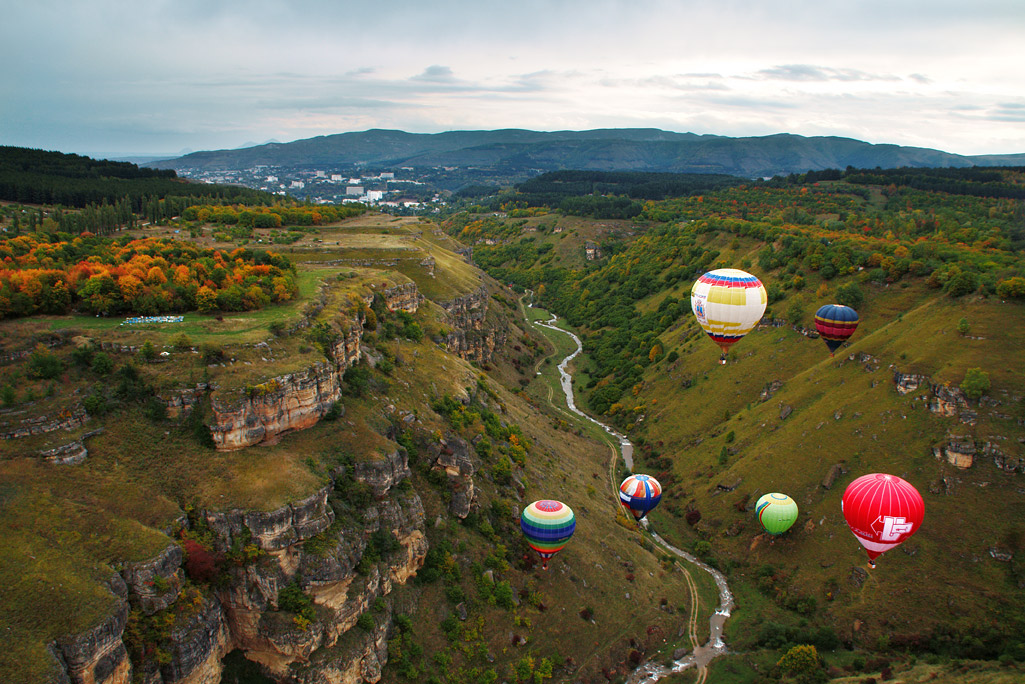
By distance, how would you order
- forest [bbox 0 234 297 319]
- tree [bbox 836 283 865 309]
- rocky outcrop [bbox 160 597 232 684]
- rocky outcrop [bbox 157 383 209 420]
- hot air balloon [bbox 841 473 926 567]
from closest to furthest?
rocky outcrop [bbox 160 597 232 684]
rocky outcrop [bbox 157 383 209 420]
hot air balloon [bbox 841 473 926 567]
forest [bbox 0 234 297 319]
tree [bbox 836 283 865 309]

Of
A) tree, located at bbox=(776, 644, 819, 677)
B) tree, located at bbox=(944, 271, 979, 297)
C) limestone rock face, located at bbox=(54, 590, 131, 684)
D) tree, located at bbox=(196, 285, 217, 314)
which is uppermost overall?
tree, located at bbox=(196, 285, 217, 314)

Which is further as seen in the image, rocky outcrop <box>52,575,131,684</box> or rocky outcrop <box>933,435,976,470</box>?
rocky outcrop <box>933,435,976,470</box>

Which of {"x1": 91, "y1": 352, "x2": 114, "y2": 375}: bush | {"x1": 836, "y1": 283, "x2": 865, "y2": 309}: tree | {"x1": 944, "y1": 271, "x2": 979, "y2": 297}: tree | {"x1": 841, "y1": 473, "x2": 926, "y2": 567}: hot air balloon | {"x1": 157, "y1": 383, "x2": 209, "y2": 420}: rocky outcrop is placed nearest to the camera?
{"x1": 157, "y1": 383, "x2": 209, "y2": 420}: rocky outcrop

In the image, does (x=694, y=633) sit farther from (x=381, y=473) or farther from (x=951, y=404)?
(x=951, y=404)

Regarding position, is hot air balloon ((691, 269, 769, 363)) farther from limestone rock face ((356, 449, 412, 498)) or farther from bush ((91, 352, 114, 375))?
bush ((91, 352, 114, 375))

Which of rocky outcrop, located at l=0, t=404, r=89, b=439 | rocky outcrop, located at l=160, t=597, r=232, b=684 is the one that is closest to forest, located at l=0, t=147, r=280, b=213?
rocky outcrop, located at l=0, t=404, r=89, b=439

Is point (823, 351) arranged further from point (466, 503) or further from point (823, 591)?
point (466, 503)

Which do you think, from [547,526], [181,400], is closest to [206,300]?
[181,400]
